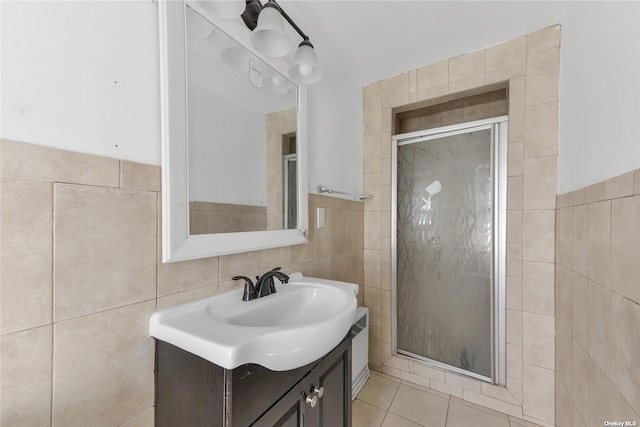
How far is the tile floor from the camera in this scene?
140 cm

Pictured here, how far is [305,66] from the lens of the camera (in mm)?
1052

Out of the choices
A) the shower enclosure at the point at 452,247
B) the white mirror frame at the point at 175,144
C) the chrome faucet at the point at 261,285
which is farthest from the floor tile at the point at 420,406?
the white mirror frame at the point at 175,144

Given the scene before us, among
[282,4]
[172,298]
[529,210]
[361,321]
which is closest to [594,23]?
[529,210]

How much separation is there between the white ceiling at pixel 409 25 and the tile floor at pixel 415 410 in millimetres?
2057

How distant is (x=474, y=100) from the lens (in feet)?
6.42

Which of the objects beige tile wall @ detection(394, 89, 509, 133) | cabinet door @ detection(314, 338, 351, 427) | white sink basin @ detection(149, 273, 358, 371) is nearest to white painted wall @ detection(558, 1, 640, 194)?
beige tile wall @ detection(394, 89, 509, 133)

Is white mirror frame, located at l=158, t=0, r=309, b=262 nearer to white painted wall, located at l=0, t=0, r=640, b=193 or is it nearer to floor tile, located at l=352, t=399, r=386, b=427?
white painted wall, located at l=0, t=0, r=640, b=193

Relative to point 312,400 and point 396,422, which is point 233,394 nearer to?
point 312,400

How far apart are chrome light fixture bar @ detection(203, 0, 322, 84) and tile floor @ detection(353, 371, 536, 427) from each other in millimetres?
1820

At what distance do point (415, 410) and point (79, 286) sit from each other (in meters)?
1.76

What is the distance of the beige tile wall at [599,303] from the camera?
0.70m

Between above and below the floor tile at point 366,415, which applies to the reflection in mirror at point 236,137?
above

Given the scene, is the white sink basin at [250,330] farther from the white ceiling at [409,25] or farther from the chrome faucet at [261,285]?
the white ceiling at [409,25]

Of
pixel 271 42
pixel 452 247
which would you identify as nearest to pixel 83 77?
pixel 271 42
